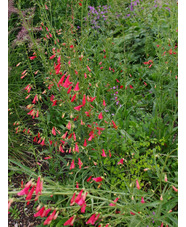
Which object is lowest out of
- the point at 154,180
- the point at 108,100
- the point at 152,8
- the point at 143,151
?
the point at 154,180

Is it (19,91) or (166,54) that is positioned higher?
(166,54)

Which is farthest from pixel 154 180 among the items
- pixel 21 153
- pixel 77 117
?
pixel 21 153

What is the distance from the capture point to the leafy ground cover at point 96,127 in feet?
6.21

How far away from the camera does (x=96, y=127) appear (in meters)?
2.11

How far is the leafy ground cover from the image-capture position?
1892 mm

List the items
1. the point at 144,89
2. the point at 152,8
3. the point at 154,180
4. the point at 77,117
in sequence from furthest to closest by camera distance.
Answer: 1. the point at 152,8
2. the point at 144,89
3. the point at 154,180
4. the point at 77,117

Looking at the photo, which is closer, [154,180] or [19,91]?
[154,180]

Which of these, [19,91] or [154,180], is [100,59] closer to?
[19,91]

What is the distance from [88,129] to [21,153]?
0.96m

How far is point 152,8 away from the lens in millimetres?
4695

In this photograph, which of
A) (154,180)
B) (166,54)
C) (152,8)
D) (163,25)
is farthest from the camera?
(152,8)

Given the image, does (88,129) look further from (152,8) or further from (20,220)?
(152,8)

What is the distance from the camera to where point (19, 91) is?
3.16 m

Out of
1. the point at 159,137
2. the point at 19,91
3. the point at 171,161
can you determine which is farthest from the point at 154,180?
the point at 19,91
